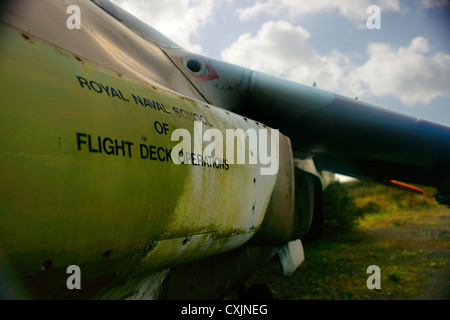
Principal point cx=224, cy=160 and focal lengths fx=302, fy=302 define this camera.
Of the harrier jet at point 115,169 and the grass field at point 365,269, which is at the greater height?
the harrier jet at point 115,169

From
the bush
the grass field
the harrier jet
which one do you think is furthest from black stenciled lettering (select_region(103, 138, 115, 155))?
the bush

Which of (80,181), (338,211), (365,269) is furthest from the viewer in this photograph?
(338,211)

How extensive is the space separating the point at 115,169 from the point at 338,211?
35.9 feet

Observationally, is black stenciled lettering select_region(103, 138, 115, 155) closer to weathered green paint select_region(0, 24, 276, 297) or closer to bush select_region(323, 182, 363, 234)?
weathered green paint select_region(0, 24, 276, 297)

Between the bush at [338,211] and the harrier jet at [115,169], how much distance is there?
9103mm

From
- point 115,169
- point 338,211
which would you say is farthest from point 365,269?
point 115,169

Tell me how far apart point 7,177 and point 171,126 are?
600mm

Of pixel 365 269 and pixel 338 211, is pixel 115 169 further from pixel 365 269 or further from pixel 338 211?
pixel 338 211

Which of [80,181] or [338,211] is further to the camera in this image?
[338,211]

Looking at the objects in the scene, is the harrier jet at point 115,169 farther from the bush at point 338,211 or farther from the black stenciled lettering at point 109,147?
the bush at point 338,211

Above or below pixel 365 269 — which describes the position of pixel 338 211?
above

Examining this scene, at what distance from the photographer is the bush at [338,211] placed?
10.7 metres

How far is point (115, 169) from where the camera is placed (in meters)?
0.95

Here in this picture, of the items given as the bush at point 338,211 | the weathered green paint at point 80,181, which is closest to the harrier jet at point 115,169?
the weathered green paint at point 80,181
